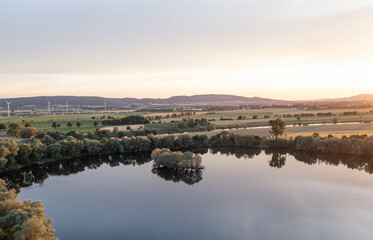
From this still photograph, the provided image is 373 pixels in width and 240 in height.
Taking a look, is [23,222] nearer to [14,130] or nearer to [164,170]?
[164,170]

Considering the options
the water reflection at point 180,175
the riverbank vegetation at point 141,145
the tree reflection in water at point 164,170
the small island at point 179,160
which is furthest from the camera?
the riverbank vegetation at point 141,145

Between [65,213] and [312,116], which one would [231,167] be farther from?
[312,116]

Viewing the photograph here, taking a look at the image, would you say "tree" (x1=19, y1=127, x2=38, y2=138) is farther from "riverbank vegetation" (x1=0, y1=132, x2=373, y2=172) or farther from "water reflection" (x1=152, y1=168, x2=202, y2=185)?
"water reflection" (x1=152, y1=168, x2=202, y2=185)

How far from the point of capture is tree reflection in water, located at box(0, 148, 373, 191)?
36875 mm

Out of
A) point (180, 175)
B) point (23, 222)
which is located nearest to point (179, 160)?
point (180, 175)

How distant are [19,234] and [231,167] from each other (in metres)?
30.2

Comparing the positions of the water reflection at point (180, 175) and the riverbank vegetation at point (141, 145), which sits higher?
the riverbank vegetation at point (141, 145)

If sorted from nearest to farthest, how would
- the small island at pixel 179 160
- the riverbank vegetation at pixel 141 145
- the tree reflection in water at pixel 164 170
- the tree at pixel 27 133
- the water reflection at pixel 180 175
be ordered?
the water reflection at pixel 180 175, the tree reflection in water at pixel 164 170, the small island at pixel 179 160, the riverbank vegetation at pixel 141 145, the tree at pixel 27 133

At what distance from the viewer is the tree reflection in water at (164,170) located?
121 feet

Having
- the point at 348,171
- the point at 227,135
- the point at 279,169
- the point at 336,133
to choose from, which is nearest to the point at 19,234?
the point at 279,169

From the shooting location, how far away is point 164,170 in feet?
131

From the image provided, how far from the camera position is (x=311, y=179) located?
3425cm

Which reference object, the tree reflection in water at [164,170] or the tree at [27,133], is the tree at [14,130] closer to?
the tree at [27,133]

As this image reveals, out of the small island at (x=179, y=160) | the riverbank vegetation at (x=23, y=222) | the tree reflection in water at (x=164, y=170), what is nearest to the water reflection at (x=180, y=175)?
the tree reflection in water at (x=164, y=170)
